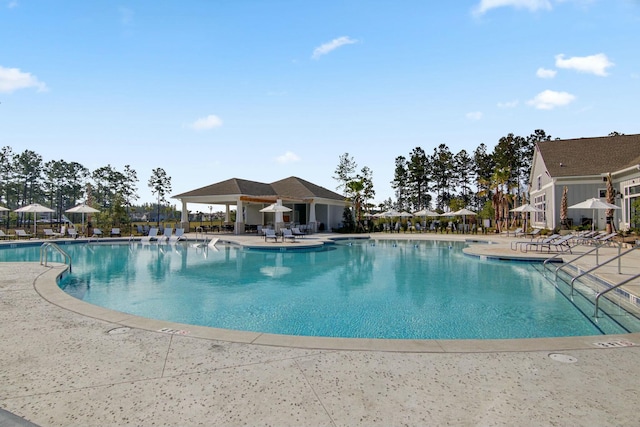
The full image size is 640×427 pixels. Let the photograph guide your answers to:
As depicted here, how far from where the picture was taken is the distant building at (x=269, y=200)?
2550cm

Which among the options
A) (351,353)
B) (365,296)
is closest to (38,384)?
(351,353)

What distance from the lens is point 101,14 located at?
11.1 meters

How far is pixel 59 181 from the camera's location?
4831 cm

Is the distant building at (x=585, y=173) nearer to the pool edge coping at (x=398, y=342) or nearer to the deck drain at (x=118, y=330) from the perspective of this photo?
the pool edge coping at (x=398, y=342)

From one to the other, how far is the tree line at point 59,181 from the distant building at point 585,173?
3377cm

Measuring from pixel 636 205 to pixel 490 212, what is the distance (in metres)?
18.4

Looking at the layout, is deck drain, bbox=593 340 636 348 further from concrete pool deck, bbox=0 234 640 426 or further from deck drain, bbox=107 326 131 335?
deck drain, bbox=107 326 131 335

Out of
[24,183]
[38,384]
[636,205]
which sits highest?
[24,183]

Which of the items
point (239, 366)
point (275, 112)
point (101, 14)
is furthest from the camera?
point (275, 112)

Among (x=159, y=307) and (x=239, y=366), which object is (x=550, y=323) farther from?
(x=159, y=307)

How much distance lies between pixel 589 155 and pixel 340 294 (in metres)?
22.0

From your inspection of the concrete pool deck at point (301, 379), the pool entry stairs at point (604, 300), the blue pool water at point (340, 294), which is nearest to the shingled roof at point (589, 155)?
the blue pool water at point (340, 294)

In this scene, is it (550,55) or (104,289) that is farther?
(550,55)

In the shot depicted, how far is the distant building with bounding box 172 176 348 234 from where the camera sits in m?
25.5
